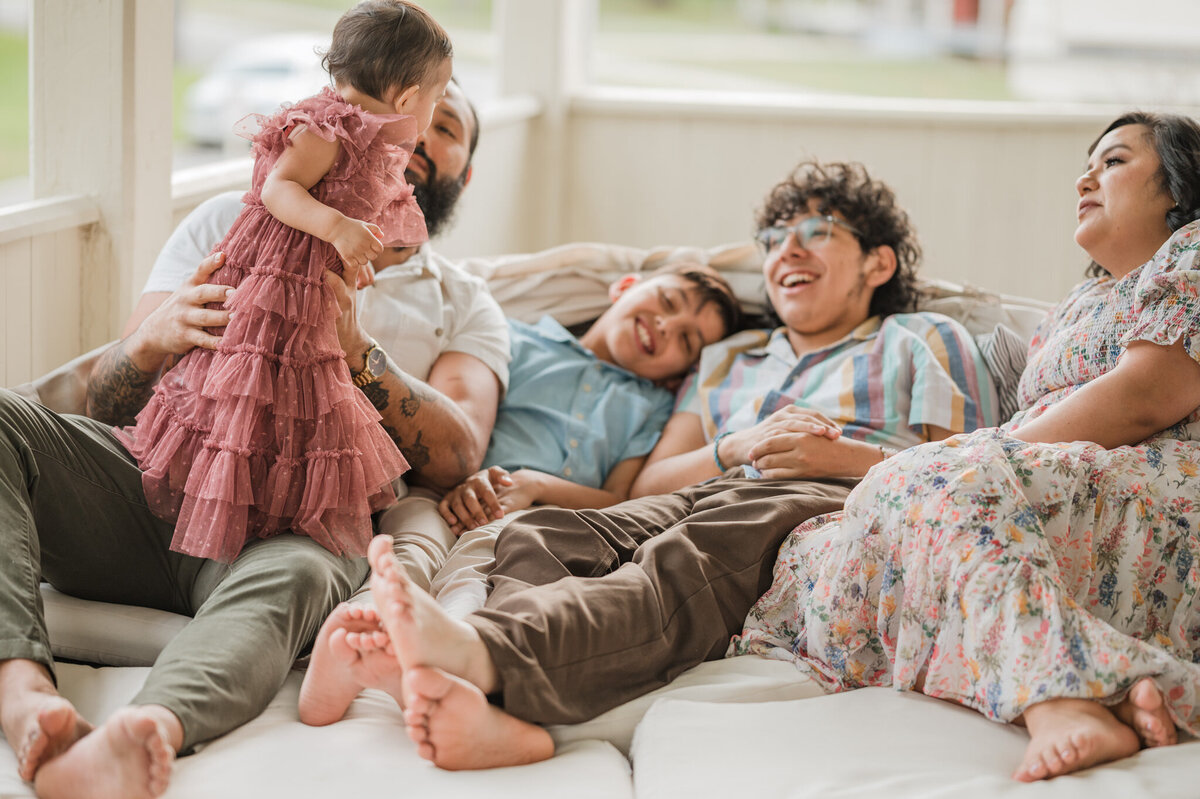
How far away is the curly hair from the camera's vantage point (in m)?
2.28

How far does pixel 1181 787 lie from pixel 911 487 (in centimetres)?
44

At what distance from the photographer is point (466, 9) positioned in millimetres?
11062

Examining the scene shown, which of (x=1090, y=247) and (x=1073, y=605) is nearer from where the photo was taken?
(x=1073, y=605)

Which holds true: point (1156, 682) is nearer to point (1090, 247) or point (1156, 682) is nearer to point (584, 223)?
point (1090, 247)

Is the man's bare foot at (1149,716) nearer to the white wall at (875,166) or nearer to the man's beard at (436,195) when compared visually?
the man's beard at (436,195)

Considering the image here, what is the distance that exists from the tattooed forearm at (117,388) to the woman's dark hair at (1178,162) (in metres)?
1.55

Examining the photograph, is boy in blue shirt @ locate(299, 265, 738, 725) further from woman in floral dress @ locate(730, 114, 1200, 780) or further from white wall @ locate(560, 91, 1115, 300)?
white wall @ locate(560, 91, 1115, 300)

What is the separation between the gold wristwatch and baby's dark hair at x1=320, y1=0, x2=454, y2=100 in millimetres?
372

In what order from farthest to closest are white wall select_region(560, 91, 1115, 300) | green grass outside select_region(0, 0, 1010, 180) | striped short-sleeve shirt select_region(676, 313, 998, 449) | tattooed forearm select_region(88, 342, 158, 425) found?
green grass outside select_region(0, 0, 1010, 180) < white wall select_region(560, 91, 1115, 300) < striped short-sleeve shirt select_region(676, 313, 998, 449) < tattooed forearm select_region(88, 342, 158, 425)

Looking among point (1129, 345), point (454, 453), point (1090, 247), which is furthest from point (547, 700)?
point (1090, 247)

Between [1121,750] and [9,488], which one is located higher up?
[9,488]

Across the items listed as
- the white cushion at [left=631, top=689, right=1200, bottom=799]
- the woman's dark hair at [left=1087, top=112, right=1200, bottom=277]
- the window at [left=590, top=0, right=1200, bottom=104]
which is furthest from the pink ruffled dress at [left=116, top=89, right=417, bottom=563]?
the window at [left=590, top=0, right=1200, bottom=104]

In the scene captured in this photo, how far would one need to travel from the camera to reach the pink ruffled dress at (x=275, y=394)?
1.40 meters

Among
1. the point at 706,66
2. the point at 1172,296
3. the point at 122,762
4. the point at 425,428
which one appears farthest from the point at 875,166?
the point at 706,66
